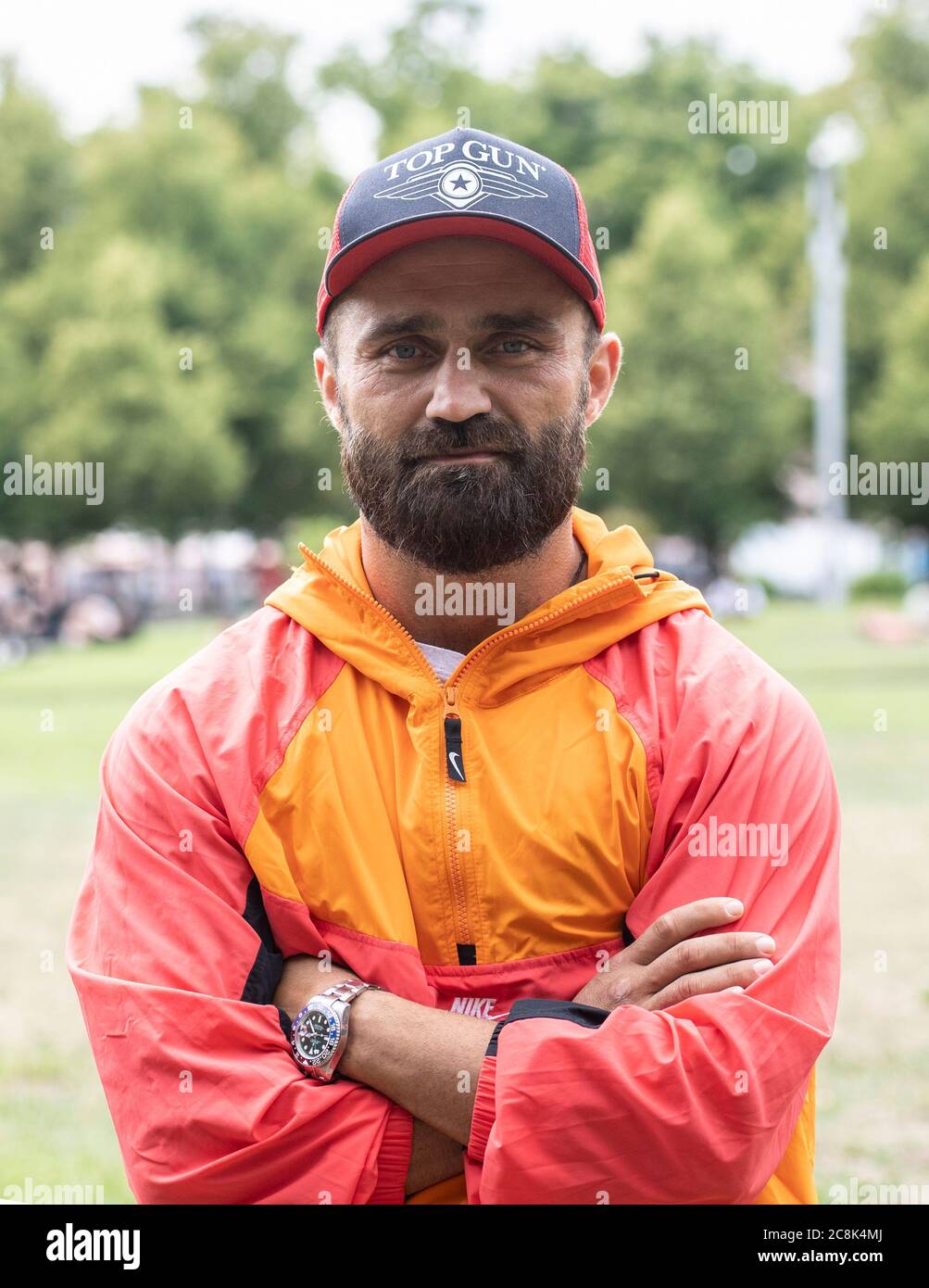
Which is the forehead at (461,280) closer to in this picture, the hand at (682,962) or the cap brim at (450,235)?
the cap brim at (450,235)

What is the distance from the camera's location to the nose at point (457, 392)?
253 centimetres

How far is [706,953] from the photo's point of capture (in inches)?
94.5

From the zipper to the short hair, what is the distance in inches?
15.4

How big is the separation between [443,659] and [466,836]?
376mm

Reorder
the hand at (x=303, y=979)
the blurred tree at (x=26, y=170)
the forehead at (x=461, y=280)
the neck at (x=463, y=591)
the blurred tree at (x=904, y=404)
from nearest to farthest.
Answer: the hand at (x=303, y=979) → the forehead at (x=461, y=280) → the neck at (x=463, y=591) → the blurred tree at (x=904, y=404) → the blurred tree at (x=26, y=170)

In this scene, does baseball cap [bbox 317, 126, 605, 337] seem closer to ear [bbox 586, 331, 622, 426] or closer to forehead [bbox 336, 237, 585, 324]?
forehead [bbox 336, 237, 585, 324]

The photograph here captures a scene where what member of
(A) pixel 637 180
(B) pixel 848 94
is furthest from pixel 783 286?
(B) pixel 848 94

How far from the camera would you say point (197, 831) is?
99.5 inches

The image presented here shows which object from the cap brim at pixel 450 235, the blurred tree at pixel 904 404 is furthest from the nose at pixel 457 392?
the blurred tree at pixel 904 404

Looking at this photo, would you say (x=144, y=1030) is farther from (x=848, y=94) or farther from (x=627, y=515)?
(x=848, y=94)

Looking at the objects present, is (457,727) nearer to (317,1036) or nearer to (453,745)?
(453,745)

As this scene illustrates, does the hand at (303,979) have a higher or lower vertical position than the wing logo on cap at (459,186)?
lower

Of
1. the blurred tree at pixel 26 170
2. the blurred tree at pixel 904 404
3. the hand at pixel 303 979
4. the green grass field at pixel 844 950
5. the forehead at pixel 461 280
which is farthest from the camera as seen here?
the blurred tree at pixel 26 170

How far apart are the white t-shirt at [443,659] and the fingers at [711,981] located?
0.73 meters
